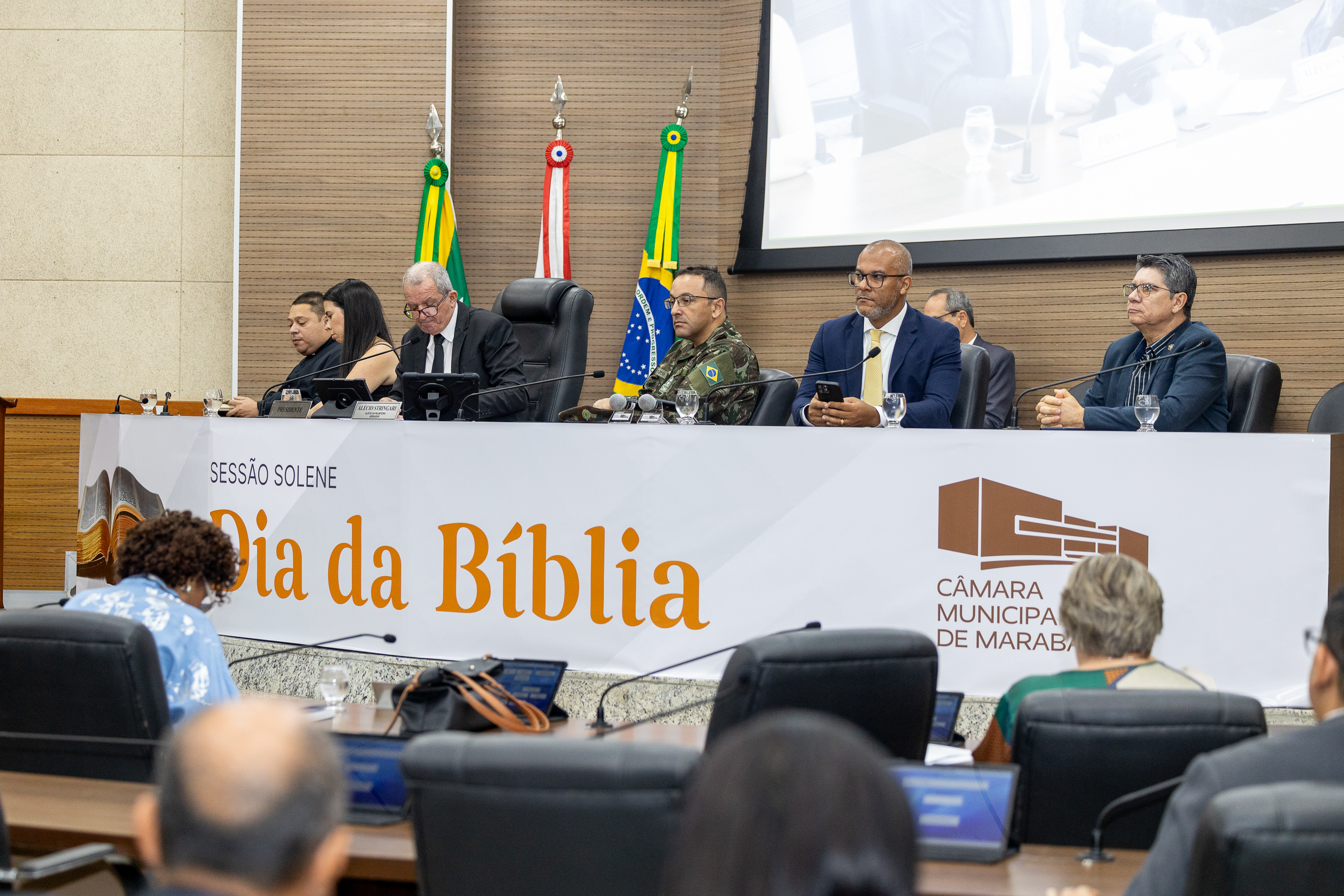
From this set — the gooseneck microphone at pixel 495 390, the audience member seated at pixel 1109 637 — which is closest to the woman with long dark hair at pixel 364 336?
the gooseneck microphone at pixel 495 390

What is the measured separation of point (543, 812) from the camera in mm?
1241

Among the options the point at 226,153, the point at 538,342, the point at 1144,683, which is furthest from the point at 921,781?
the point at 226,153

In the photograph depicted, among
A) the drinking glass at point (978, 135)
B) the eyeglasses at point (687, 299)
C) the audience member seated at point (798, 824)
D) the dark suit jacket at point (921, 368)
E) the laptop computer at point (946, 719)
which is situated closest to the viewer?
the audience member seated at point (798, 824)

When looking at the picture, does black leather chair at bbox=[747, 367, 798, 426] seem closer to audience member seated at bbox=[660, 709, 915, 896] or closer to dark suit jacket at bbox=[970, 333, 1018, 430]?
dark suit jacket at bbox=[970, 333, 1018, 430]

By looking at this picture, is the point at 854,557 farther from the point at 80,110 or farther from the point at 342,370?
the point at 80,110

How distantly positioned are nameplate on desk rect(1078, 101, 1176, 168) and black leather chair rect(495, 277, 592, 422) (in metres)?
2.25

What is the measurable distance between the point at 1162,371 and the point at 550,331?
7.49 ft

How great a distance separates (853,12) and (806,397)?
2490mm

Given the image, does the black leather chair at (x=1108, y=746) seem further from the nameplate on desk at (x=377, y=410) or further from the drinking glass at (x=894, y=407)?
the nameplate on desk at (x=377, y=410)

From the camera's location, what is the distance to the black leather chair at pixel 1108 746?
4.87 ft

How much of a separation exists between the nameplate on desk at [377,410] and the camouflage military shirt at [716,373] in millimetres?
896

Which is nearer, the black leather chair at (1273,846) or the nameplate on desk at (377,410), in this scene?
the black leather chair at (1273,846)

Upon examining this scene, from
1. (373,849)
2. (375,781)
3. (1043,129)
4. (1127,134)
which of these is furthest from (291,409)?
(1127,134)

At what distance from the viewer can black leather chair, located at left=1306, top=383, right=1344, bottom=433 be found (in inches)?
164
